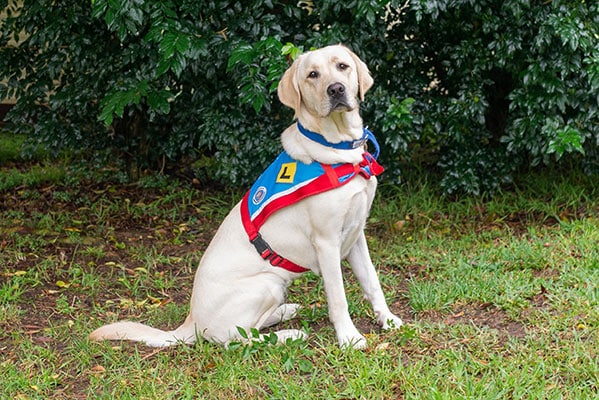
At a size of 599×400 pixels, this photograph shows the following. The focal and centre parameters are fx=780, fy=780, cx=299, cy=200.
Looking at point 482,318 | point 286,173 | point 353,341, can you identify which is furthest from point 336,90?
point 482,318

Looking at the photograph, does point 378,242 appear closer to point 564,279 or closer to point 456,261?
point 456,261

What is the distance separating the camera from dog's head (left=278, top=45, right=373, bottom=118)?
364 centimetres

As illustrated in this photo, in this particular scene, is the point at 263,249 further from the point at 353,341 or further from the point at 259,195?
the point at 353,341

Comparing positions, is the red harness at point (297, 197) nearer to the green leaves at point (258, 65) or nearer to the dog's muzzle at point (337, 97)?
the dog's muzzle at point (337, 97)

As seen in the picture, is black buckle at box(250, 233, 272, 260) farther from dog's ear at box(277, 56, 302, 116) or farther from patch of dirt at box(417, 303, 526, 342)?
patch of dirt at box(417, 303, 526, 342)

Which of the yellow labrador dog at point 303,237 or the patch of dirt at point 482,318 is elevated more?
the yellow labrador dog at point 303,237

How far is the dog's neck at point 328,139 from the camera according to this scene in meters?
3.75

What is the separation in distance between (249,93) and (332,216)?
1709mm

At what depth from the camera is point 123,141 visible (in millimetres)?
6984

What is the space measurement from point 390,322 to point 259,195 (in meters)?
0.92

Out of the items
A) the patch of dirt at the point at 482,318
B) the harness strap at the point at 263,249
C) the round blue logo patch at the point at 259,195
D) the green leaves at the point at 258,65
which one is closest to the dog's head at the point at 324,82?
the round blue logo patch at the point at 259,195

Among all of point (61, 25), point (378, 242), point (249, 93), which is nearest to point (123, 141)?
point (61, 25)

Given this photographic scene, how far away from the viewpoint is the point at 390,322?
A: 12.9ft

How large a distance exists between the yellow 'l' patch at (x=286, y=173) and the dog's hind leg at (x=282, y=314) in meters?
0.79
